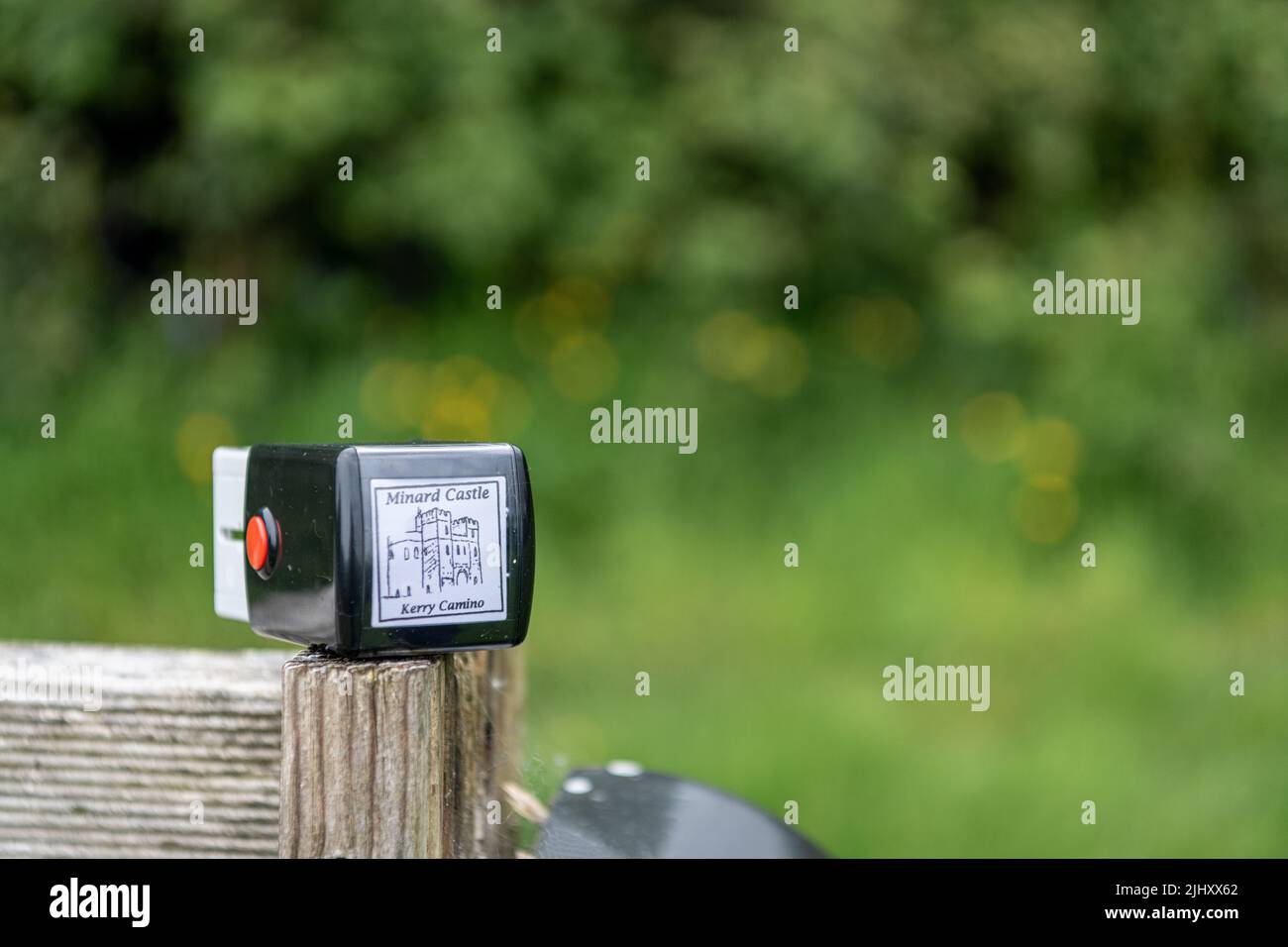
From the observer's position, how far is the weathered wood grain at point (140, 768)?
117cm

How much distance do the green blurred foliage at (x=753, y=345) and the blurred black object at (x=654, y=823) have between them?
188 cm

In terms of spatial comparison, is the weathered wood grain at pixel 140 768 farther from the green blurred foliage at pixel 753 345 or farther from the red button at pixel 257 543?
the green blurred foliage at pixel 753 345

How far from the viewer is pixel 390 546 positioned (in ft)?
3.41

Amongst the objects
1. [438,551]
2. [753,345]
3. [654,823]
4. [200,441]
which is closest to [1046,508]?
[753,345]

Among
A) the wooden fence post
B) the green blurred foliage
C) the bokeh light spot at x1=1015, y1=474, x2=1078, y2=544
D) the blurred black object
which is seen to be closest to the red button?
the wooden fence post

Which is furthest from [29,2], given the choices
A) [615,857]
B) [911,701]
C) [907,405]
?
[615,857]

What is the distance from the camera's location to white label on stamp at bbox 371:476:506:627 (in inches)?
40.8

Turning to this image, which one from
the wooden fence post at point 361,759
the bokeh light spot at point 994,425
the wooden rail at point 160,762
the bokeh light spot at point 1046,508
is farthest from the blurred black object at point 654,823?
the bokeh light spot at point 994,425

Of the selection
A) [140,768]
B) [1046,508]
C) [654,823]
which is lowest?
[654,823]

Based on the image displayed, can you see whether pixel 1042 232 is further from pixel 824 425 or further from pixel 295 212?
pixel 295 212

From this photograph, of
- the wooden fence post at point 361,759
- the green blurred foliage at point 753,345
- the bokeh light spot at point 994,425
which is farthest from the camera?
the bokeh light spot at point 994,425

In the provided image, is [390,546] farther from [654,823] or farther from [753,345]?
[753,345]

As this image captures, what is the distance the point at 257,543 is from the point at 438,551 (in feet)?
0.64
